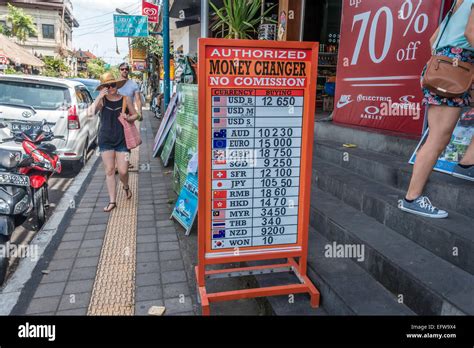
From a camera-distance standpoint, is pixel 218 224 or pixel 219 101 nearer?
pixel 219 101

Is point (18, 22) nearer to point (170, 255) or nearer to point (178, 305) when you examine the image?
point (170, 255)

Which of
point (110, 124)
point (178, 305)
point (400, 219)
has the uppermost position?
point (110, 124)

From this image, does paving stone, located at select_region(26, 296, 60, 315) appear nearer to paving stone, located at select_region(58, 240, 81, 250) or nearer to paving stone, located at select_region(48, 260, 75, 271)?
paving stone, located at select_region(48, 260, 75, 271)

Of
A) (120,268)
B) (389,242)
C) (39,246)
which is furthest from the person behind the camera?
(39,246)

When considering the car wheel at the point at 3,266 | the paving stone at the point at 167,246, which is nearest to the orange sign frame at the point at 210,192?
the paving stone at the point at 167,246

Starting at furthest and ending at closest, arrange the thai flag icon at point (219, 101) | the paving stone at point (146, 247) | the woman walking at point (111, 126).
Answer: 1. the woman walking at point (111, 126)
2. the paving stone at point (146, 247)
3. the thai flag icon at point (219, 101)

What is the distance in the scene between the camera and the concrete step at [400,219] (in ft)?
8.13

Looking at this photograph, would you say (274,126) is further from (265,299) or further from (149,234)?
(149,234)

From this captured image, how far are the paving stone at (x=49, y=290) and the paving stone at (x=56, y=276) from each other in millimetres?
66

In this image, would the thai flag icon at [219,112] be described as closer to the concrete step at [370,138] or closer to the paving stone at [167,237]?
the paving stone at [167,237]

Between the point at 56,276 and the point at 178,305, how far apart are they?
129 cm

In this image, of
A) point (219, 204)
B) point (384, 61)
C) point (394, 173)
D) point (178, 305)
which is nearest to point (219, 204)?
point (219, 204)

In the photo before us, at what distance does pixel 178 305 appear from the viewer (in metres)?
3.06
